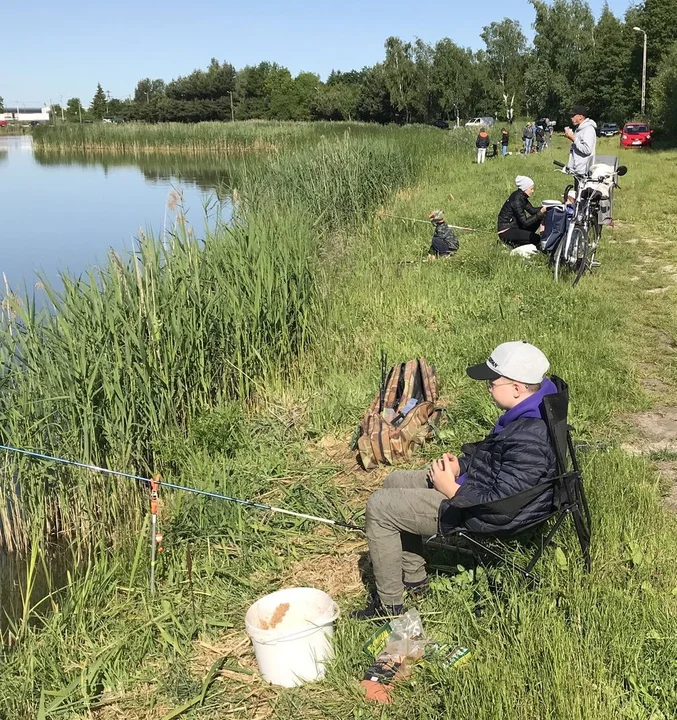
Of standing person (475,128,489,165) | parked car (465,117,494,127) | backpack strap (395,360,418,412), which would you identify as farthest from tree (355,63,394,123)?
backpack strap (395,360,418,412)

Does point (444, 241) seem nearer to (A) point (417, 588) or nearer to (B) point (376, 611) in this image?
(A) point (417, 588)

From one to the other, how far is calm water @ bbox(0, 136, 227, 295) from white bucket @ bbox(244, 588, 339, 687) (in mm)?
3428

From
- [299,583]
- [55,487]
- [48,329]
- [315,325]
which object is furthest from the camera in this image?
[315,325]

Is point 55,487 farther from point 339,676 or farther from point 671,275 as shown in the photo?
point 671,275

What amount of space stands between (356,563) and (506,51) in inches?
3237

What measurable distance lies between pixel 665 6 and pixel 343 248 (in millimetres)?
46228

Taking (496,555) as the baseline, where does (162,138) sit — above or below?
above

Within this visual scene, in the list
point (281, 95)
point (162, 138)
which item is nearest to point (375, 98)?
point (281, 95)

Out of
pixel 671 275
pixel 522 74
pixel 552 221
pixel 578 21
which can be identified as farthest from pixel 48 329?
pixel 522 74

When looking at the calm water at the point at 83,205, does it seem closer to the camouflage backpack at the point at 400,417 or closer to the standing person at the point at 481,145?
the camouflage backpack at the point at 400,417

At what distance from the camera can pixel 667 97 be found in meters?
35.1

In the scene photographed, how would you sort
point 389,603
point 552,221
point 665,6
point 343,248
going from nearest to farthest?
A: 1. point 389,603
2. point 552,221
3. point 343,248
4. point 665,6

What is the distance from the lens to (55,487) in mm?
4551

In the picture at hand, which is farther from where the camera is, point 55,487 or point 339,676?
point 55,487
